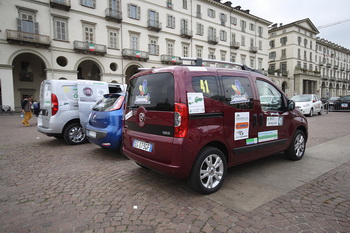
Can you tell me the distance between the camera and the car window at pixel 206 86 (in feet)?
9.54

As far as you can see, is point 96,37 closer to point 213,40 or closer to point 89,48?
point 89,48

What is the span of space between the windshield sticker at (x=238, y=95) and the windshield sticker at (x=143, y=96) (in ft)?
4.31

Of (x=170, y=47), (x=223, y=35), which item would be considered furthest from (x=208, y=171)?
(x=223, y=35)

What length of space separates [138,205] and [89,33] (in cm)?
2538

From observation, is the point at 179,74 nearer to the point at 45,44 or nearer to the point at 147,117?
the point at 147,117

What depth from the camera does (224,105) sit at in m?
3.16

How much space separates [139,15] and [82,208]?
93.1 feet

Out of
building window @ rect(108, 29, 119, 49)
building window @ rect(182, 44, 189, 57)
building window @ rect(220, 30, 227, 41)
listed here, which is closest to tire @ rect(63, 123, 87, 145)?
building window @ rect(108, 29, 119, 49)

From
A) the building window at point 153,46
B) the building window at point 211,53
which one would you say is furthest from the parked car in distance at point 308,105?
the building window at point 211,53

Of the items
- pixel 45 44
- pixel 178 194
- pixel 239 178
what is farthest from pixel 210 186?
pixel 45 44

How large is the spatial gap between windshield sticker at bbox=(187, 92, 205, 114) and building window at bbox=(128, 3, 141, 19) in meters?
27.1

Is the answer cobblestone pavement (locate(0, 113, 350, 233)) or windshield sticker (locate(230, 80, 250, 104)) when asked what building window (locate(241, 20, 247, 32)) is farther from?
windshield sticker (locate(230, 80, 250, 104))

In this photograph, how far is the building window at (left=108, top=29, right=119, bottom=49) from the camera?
82.5 ft

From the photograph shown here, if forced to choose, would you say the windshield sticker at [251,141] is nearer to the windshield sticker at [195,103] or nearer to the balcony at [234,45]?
the windshield sticker at [195,103]
